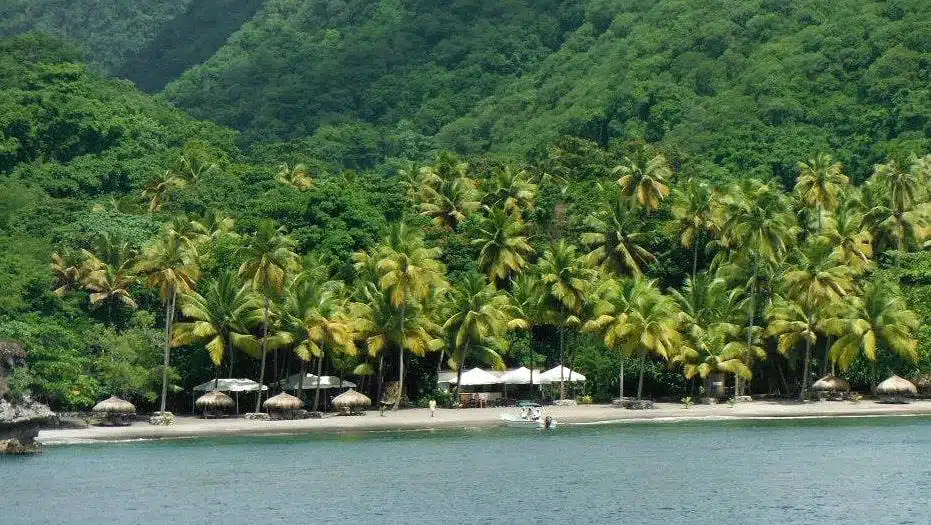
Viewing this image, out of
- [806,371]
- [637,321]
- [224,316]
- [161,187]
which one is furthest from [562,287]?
[161,187]

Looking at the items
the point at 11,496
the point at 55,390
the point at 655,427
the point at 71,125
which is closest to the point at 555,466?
the point at 655,427

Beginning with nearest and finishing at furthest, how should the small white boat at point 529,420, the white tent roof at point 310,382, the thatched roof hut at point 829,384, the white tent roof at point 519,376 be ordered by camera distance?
the small white boat at point 529,420 < the thatched roof hut at point 829,384 < the white tent roof at point 310,382 < the white tent roof at point 519,376

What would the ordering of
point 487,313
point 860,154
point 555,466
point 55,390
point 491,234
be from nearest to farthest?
1. point 555,466
2. point 55,390
3. point 487,313
4. point 491,234
5. point 860,154

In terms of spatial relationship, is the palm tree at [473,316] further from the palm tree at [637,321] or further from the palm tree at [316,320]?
the palm tree at [316,320]

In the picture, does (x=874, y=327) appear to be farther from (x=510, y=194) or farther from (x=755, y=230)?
(x=510, y=194)

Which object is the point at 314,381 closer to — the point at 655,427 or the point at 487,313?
the point at 487,313

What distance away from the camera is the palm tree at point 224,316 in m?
78.9

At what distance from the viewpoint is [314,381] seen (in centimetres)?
8231

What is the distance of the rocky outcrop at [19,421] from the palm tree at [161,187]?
4001 cm

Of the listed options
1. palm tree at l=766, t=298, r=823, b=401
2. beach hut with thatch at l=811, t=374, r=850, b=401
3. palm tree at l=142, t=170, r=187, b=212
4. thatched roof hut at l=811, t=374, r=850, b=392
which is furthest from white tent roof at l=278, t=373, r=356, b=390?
palm tree at l=142, t=170, r=187, b=212

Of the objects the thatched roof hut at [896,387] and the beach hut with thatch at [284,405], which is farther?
the thatched roof hut at [896,387]

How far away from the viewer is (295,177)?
4466 inches

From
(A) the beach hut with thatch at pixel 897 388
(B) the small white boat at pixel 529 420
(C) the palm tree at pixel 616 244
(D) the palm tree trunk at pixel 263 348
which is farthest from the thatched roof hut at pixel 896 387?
(D) the palm tree trunk at pixel 263 348

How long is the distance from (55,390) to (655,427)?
1160 inches
